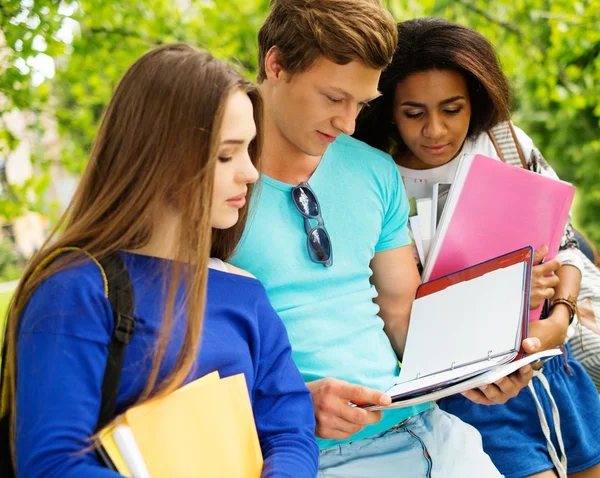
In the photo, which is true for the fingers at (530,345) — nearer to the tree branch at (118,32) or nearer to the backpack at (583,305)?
the backpack at (583,305)

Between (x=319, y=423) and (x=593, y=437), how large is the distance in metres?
0.97

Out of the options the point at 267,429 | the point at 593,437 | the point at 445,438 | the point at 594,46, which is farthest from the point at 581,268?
the point at 594,46

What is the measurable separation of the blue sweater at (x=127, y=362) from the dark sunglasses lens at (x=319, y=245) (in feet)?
0.97

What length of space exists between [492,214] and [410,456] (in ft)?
2.42

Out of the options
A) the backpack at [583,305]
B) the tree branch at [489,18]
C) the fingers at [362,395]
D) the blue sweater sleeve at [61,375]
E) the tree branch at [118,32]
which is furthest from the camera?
the tree branch at [489,18]

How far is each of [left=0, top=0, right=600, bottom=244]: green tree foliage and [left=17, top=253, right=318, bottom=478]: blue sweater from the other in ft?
4.78

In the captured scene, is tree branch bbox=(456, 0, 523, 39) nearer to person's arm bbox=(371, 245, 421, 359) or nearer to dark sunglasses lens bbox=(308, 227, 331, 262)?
person's arm bbox=(371, 245, 421, 359)

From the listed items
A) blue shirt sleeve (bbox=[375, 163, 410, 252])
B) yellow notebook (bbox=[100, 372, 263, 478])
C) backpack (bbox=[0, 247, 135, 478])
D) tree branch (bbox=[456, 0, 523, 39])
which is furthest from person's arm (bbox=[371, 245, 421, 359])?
tree branch (bbox=[456, 0, 523, 39])

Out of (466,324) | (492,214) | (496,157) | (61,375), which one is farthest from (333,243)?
(61,375)

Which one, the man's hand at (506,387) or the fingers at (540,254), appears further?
the fingers at (540,254)

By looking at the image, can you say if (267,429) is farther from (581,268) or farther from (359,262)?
(581,268)

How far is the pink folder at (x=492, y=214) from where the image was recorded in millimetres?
2213

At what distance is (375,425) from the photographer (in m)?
1.94

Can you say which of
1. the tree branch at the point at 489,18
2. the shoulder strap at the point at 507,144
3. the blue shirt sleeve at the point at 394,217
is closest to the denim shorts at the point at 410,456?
the blue shirt sleeve at the point at 394,217
